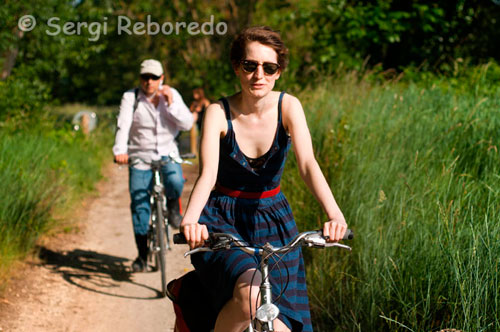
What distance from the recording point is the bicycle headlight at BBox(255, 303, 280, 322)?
229 centimetres

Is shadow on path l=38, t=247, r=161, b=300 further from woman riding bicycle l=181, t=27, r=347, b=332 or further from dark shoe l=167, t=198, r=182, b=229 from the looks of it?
woman riding bicycle l=181, t=27, r=347, b=332

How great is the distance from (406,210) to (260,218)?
184 centimetres

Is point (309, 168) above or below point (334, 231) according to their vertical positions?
above

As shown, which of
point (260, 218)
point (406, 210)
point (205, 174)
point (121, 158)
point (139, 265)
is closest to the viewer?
point (205, 174)

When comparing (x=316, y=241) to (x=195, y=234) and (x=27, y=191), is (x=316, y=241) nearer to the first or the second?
(x=195, y=234)

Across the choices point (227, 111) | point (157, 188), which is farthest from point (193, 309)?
point (157, 188)

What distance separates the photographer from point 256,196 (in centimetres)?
310

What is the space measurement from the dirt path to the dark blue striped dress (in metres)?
2.31

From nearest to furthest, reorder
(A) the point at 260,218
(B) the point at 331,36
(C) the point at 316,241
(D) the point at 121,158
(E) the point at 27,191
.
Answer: (C) the point at 316,241 → (A) the point at 260,218 → (D) the point at 121,158 → (E) the point at 27,191 → (B) the point at 331,36

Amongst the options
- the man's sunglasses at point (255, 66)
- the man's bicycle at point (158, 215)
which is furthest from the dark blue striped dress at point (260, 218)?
the man's bicycle at point (158, 215)

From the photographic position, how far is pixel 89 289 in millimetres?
6098

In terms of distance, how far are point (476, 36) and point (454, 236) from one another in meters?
10.7

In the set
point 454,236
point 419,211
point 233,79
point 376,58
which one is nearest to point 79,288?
point 419,211

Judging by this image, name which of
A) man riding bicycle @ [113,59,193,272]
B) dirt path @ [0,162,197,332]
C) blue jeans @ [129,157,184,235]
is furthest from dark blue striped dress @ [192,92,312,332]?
blue jeans @ [129,157,184,235]
